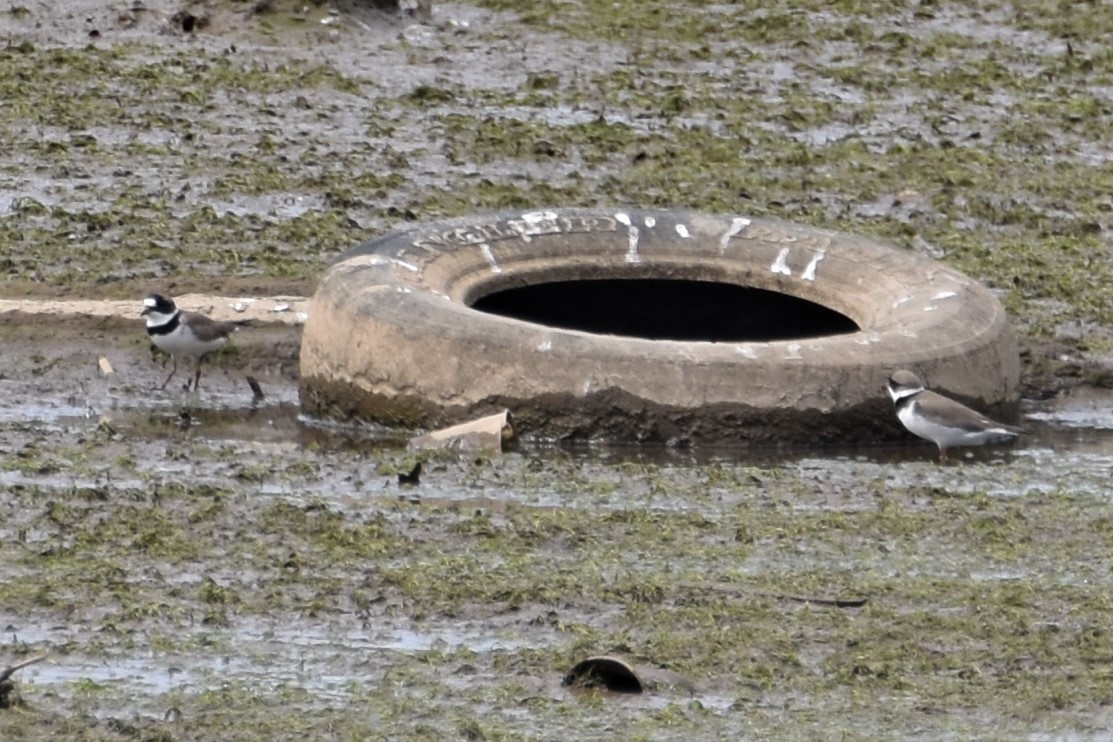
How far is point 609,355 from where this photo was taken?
1045 centimetres

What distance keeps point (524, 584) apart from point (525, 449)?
2.15 m

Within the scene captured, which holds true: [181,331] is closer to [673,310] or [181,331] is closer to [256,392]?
[256,392]

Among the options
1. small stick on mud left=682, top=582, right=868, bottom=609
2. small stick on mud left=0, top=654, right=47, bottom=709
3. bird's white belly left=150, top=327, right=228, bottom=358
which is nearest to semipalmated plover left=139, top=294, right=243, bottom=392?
bird's white belly left=150, top=327, right=228, bottom=358

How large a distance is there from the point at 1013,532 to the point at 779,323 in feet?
10.3

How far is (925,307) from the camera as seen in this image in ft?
37.4

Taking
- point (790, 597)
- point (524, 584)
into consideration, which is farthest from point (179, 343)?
point (790, 597)

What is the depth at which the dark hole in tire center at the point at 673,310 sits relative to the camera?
1220cm

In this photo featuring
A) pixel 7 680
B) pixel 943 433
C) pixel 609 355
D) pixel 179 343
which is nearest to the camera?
pixel 7 680

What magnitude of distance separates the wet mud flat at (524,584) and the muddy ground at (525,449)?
20 millimetres

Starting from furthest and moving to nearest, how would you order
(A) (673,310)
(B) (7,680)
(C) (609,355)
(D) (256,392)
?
(A) (673,310) → (D) (256,392) → (C) (609,355) → (B) (7,680)

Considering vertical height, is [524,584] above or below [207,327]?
above

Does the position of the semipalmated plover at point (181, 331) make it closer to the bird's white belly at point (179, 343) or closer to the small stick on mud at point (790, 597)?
the bird's white belly at point (179, 343)

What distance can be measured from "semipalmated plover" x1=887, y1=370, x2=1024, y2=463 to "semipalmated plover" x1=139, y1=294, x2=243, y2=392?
316 cm

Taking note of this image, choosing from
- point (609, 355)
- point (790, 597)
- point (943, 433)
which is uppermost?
point (790, 597)
